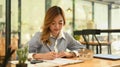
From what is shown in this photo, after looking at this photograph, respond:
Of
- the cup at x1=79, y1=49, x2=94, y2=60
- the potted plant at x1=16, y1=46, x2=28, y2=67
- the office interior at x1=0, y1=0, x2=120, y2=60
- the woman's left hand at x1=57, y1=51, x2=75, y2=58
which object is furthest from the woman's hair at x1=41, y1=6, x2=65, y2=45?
the office interior at x1=0, y1=0, x2=120, y2=60

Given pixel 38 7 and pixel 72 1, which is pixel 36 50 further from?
pixel 72 1

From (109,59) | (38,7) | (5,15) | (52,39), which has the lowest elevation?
(109,59)

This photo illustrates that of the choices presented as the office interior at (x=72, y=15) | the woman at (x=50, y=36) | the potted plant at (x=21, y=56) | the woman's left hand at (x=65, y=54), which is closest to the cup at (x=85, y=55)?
the woman's left hand at (x=65, y=54)

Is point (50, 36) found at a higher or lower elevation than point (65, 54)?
higher

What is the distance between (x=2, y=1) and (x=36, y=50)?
129cm

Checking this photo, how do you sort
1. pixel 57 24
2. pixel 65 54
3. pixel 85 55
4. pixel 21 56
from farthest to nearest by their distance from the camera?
1. pixel 57 24
2. pixel 65 54
3. pixel 85 55
4. pixel 21 56

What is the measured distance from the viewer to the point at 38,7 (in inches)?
287

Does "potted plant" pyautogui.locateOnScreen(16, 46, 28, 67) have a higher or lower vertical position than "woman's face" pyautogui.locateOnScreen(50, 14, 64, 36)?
lower

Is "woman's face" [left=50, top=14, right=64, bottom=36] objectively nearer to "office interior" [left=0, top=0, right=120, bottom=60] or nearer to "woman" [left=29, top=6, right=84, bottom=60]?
"woman" [left=29, top=6, right=84, bottom=60]

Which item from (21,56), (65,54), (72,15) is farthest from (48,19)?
(72,15)

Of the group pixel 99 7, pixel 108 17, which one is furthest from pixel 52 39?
pixel 108 17

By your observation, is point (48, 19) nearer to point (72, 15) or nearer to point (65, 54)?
point (65, 54)

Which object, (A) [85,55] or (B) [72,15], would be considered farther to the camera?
(B) [72,15]

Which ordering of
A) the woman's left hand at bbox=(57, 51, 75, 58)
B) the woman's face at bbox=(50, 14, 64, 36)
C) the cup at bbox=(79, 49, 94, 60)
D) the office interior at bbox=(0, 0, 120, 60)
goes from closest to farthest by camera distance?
the cup at bbox=(79, 49, 94, 60) → the woman's left hand at bbox=(57, 51, 75, 58) → the woman's face at bbox=(50, 14, 64, 36) → the office interior at bbox=(0, 0, 120, 60)
